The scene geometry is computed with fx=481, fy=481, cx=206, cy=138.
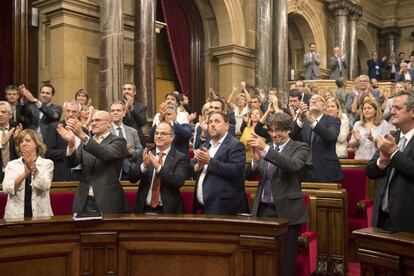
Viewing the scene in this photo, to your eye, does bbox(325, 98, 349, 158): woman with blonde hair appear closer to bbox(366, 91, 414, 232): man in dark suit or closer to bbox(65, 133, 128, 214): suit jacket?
bbox(366, 91, 414, 232): man in dark suit

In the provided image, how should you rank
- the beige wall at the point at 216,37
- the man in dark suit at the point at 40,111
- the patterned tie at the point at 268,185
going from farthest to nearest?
the beige wall at the point at 216,37 → the man in dark suit at the point at 40,111 → the patterned tie at the point at 268,185

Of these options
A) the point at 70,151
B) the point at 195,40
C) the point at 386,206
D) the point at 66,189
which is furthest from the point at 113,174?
the point at 195,40

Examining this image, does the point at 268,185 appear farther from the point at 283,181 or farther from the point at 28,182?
the point at 28,182

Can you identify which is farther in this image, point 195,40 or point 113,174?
point 195,40

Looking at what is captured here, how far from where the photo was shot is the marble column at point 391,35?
58.4ft

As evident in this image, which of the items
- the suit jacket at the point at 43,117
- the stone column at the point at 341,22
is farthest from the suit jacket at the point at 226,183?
the stone column at the point at 341,22

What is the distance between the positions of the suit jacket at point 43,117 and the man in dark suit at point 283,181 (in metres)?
2.48

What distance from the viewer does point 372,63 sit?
13.7 metres

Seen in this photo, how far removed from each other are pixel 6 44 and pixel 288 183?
6.28 m

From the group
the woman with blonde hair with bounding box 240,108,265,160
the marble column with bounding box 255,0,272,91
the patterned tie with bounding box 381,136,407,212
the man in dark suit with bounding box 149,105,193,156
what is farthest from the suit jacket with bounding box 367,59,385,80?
the patterned tie with bounding box 381,136,407,212

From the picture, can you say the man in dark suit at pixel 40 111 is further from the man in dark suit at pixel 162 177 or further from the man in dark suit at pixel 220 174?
the man in dark suit at pixel 220 174

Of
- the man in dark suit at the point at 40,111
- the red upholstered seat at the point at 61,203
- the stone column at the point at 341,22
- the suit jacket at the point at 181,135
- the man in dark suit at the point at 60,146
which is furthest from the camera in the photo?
the stone column at the point at 341,22

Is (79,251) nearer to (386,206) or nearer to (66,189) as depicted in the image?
(66,189)

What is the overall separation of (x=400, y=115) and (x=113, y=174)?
184 centimetres
